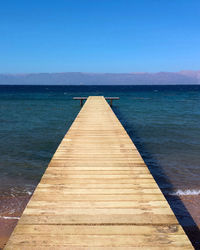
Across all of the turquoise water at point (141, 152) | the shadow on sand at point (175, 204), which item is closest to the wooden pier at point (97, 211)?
the shadow on sand at point (175, 204)

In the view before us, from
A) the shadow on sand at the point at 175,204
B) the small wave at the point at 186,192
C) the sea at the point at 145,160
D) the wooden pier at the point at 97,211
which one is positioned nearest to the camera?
the wooden pier at the point at 97,211

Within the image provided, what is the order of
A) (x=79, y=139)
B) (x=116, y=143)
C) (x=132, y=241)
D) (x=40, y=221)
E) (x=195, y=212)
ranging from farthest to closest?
(x=79, y=139) < (x=116, y=143) < (x=195, y=212) < (x=40, y=221) < (x=132, y=241)

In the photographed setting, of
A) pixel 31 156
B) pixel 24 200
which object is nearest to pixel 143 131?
pixel 31 156

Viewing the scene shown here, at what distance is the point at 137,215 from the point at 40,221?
1248 mm

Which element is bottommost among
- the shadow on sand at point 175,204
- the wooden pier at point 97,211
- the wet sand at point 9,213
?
the shadow on sand at point 175,204

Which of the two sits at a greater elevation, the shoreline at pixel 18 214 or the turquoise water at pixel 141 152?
the turquoise water at pixel 141 152

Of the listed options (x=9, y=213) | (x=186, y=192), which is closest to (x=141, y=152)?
(x=186, y=192)

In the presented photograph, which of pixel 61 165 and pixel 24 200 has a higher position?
pixel 61 165

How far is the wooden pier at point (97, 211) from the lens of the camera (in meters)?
2.34

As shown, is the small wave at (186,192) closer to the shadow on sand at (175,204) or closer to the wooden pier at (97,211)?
the shadow on sand at (175,204)

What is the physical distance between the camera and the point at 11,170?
25.0 ft

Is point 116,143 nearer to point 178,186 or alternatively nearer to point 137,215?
point 178,186

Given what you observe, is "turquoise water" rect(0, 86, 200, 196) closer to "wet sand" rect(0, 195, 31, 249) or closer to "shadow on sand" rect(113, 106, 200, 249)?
"shadow on sand" rect(113, 106, 200, 249)

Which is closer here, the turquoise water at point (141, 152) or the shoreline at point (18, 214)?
the shoreline at point (18, 214)
